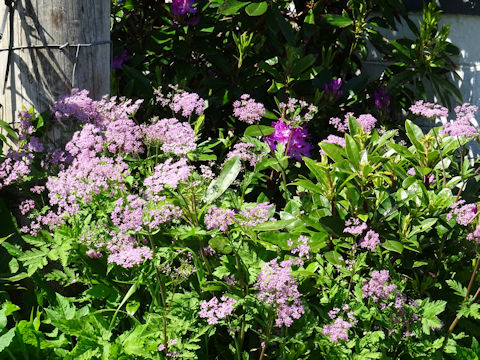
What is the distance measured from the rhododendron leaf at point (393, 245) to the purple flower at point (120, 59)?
6.44 ft

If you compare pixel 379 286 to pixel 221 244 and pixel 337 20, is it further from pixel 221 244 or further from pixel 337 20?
pixel 337 20

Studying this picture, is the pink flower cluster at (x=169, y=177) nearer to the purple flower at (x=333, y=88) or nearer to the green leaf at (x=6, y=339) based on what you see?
the green leaf at (x=6, y=339)

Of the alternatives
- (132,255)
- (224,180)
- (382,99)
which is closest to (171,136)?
(224,180)

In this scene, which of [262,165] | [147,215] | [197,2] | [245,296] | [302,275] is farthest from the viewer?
[197,2]

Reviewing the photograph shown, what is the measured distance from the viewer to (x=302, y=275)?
8.00ft

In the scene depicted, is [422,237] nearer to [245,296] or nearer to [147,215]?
[245,296]

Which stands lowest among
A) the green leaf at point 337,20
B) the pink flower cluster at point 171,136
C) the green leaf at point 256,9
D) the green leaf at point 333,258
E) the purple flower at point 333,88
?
the green leaf at point 333,258

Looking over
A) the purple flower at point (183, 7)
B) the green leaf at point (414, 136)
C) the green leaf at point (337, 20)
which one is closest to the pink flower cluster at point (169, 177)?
the green leaf at point (414, 136)

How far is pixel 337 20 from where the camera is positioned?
380cm

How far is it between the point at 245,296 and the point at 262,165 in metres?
0.64

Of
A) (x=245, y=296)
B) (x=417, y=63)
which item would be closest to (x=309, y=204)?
(x=245, y=296)

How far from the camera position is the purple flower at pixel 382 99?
13.0 ft

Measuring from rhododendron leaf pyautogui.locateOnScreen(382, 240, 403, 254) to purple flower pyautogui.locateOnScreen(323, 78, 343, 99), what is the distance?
1.38m

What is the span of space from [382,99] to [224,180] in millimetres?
1819
